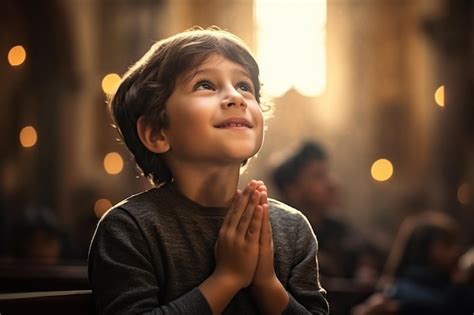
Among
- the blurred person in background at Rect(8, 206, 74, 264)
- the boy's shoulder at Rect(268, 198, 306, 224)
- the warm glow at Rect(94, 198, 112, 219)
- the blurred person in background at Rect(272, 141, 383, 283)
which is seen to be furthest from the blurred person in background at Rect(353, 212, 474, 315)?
the warm glow at Rect(94, 198, 112, 219)

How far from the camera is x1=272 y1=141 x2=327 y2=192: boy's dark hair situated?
519 cm

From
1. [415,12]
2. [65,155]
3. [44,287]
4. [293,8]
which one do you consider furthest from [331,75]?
[44,287]

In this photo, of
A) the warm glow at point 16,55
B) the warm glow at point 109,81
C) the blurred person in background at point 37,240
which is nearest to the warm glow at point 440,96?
the warm glow at point 109,81

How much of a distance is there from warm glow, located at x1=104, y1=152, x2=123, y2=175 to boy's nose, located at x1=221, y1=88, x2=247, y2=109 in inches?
768

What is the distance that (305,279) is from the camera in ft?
6.27

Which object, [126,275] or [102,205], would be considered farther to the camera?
[102,205]

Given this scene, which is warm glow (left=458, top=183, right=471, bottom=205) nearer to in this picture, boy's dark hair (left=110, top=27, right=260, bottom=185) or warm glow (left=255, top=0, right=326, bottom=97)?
warm glow (left=255, top=0, right=326, bottom=97)

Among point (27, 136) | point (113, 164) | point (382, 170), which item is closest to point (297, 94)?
point (382, 170)

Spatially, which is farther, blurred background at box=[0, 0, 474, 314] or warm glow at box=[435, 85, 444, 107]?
warm glow at box=[435, 85, 444, 107]

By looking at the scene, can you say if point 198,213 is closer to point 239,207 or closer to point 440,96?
point 239,207

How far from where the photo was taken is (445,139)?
1923 centimetres

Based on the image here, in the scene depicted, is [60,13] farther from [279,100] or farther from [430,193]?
[430,193]

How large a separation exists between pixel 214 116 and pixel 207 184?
166 mm

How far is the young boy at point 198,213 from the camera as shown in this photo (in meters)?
1.76
